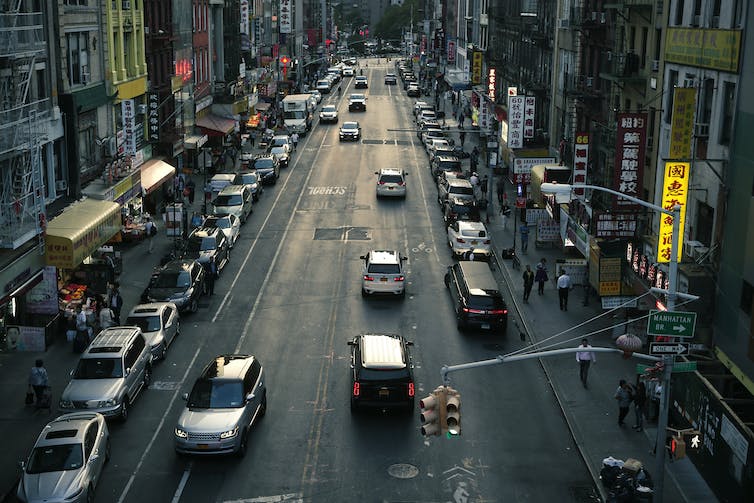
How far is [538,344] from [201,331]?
12.7m

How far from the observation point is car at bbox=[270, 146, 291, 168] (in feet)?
246

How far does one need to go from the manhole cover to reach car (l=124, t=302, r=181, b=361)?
1069 centimetres

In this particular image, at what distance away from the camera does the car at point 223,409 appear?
2422 centimetres

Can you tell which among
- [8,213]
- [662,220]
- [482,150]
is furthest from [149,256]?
[482,150]

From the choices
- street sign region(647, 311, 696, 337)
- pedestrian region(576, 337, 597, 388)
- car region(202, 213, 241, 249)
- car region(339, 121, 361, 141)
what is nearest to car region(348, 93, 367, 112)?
car region(339, 121, 361, 141)

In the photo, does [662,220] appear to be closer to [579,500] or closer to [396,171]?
[579,500]

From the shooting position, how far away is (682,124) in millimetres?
29016

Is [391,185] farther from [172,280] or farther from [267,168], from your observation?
[172,280]

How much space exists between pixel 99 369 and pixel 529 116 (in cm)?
3689

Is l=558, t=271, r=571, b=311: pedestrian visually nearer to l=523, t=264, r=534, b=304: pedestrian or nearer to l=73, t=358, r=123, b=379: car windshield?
l=523, t=264, r=534, b=304: pedestrian

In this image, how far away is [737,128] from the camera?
1082 inches

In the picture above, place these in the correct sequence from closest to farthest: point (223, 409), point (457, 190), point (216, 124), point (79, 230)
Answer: point (223, 409), point (79, 230), point (457, 190), point (216, 124)

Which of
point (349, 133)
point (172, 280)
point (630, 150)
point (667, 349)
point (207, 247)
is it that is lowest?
point (349, 133)

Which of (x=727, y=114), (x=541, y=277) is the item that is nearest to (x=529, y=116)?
(x=541, y=277)
